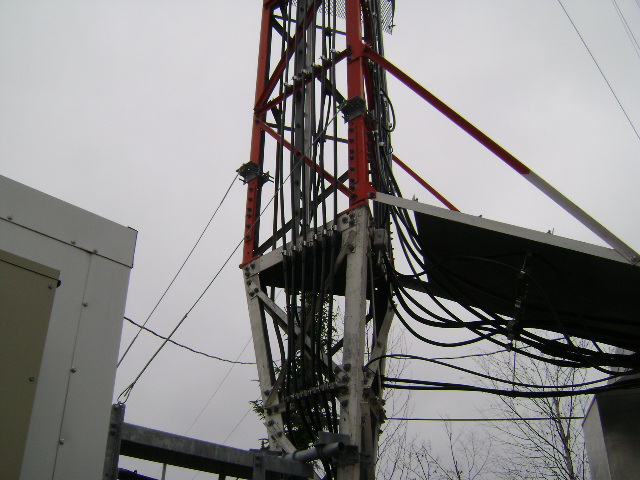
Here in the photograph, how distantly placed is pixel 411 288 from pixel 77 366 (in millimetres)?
4693

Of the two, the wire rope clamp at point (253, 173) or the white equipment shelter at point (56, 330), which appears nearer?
the white equipment shelter at point (56, 330)

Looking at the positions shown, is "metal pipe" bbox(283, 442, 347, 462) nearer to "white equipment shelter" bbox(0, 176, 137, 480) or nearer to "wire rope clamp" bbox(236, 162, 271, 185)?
"white equipment shelter" bbox(0, 176, 137, 480)

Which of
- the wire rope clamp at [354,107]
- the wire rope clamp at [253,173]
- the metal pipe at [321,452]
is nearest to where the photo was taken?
the metal pipe at [321,452]

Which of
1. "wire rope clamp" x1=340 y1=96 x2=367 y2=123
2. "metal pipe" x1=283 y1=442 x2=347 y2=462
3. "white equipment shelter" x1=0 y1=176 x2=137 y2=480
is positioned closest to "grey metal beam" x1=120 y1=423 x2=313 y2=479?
"metal pipe" x1=283 y1=442 x2=347 y2=462

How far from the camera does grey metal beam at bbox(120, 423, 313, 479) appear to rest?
3521mm

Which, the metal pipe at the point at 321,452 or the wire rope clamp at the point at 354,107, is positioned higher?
the wire rope clamp at the point at 354,107

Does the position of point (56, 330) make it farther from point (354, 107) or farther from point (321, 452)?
point (354, 107)

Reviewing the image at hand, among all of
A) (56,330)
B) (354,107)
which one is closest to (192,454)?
(56,330)

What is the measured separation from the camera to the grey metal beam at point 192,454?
352 cm

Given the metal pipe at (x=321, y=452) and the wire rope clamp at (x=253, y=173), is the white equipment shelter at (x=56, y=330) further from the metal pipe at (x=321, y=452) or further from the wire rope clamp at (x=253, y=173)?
the wire rope clamp at (x=253, y=173)

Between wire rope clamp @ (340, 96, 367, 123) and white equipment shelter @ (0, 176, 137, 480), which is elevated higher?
wire rope clamp @ (340, 96, 367, 123)

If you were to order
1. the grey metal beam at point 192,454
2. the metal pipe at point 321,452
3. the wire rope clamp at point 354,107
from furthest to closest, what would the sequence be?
the wire rope clamp at point 354,107 < the metal pipe at point 321,452 < the grey metal beam at point 192,454

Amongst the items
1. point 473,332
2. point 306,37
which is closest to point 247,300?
point 473,332

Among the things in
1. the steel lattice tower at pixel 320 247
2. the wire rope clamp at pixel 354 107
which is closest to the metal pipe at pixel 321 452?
the steel lattice tower at pixel 320 247
